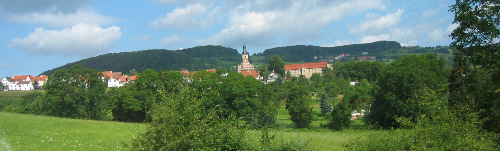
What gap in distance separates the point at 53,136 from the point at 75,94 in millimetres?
24617

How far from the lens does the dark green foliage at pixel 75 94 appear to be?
41.3 metres

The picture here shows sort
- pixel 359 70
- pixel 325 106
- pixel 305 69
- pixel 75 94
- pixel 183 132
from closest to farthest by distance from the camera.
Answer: pixel 183 132 < pixel 75 94 < pixel 325 106 < pixel 359 70 < pixel 305 69

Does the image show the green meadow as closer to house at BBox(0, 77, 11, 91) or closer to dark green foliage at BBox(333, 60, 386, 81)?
dark green foliage at BBox(333, 60, 386, 81)

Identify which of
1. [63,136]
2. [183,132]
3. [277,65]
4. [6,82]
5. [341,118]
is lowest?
[341,118]

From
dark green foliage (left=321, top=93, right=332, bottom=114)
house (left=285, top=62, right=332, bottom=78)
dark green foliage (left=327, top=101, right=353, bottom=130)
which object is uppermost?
house (left=285, top=62, right=332, bottom=78)

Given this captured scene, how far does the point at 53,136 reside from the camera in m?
18.9

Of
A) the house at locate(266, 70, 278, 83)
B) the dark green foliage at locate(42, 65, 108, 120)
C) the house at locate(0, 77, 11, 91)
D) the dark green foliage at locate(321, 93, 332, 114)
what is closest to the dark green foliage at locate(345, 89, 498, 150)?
the dark green foliage at locate(42, 65, 108, 120)

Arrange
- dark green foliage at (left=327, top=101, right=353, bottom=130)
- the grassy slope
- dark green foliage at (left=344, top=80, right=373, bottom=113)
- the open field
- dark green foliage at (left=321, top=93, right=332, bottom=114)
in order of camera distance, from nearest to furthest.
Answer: the open field
the grassy slope
dark green foliage at (left=327, top=101, right=353, bottom=130)
dark green foliage at (left=344, top=80, right=373, bottom=113)
dark green foliage at (left=321, top=93, right=332, bottom=114)

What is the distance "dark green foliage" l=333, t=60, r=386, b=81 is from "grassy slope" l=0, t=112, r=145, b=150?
103 metres

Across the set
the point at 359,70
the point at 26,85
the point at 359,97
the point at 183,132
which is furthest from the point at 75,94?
the point at 359,70

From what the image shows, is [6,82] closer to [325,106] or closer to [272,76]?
[272,76]

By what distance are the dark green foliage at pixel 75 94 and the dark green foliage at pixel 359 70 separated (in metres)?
91.2

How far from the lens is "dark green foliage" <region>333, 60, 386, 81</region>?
117688 mm

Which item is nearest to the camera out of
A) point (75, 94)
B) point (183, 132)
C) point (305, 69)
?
point (183, 132)
